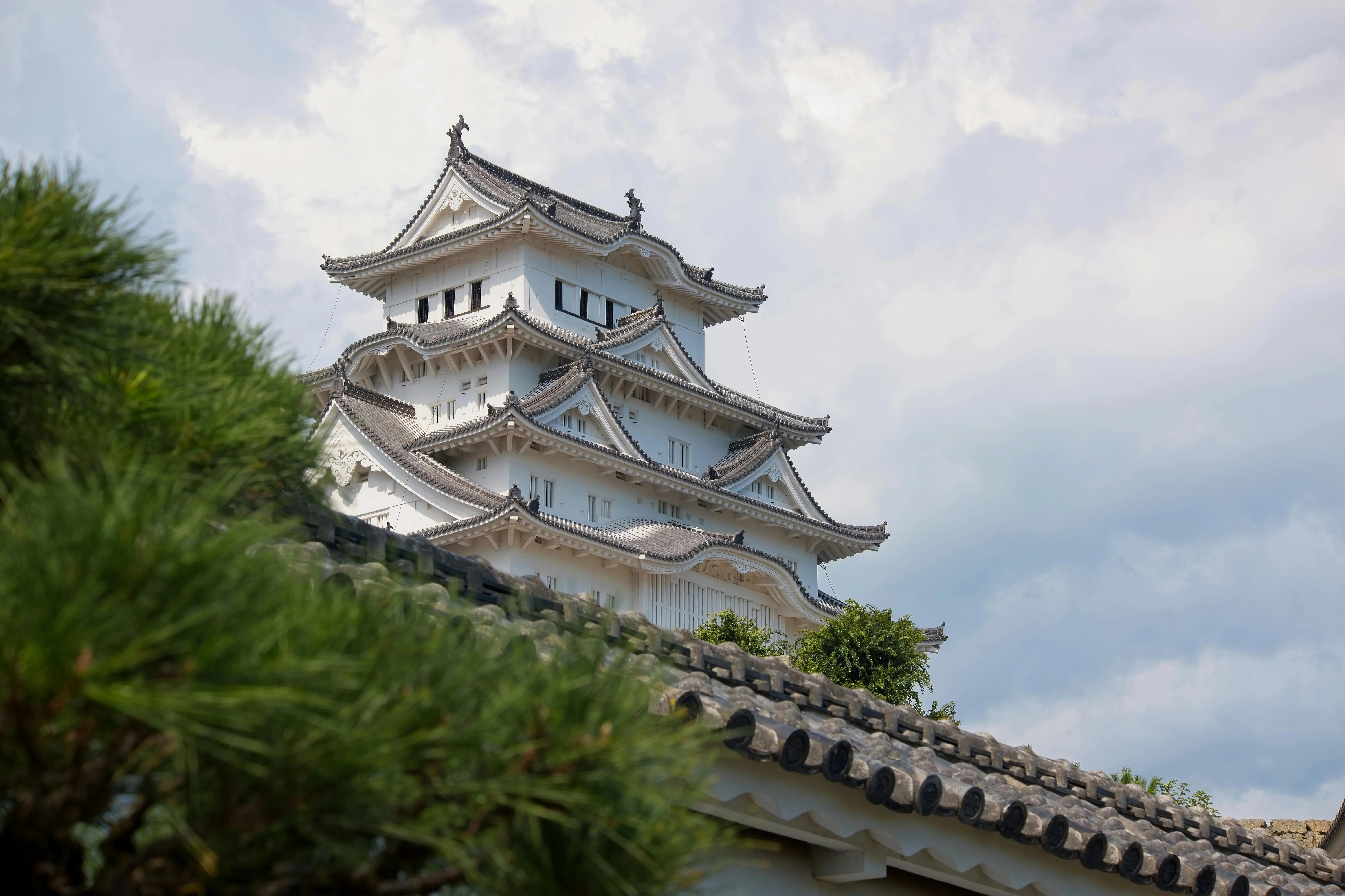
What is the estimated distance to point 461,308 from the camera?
40.3 meters

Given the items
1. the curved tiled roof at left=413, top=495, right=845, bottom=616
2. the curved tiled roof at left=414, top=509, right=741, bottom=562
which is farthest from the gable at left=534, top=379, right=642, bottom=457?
the curved tiled roof at left=413, top=495, right=845, bottom=616

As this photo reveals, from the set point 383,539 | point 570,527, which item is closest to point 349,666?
point 383,539

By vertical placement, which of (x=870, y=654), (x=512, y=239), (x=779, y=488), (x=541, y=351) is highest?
(x=512, y=239)

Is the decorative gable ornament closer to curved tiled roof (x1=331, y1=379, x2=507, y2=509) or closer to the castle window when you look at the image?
curved tiled roof (x1=331, y1=379, x2=507, y2=509)

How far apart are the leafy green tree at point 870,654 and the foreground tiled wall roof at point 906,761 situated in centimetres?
1529

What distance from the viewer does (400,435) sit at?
36.8 meters

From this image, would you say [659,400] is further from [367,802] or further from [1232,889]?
[367,802]

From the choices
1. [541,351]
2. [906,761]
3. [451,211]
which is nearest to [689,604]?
[541,351]

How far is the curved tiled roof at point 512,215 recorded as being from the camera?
39.6 meters

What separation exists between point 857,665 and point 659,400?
1611 cm

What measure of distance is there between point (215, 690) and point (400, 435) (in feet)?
115

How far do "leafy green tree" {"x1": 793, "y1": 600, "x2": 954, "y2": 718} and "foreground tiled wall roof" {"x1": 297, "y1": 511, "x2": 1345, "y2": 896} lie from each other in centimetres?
1529

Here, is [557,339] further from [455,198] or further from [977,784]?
[977,784]

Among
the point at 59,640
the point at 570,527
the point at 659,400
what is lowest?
the point at 59,640
